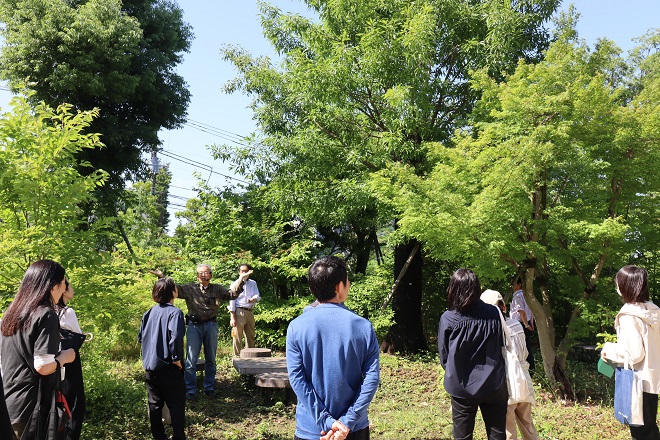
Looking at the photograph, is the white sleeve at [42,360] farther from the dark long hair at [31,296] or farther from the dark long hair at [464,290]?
the dark long hair at [464,290]

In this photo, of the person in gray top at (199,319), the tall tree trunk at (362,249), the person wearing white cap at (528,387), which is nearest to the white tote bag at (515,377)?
the person wearing white cap at (528,387)

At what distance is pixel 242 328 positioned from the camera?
30.1ft

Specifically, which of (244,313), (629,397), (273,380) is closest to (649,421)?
(629,397)

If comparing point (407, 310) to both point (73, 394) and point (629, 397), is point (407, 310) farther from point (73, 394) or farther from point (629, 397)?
point (73, 394)

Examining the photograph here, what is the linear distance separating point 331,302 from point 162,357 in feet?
8.69

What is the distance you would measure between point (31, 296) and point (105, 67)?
11170mm

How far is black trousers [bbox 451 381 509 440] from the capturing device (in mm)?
3748

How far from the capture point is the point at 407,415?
6.87 metres

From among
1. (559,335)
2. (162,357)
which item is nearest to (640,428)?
(162,357)

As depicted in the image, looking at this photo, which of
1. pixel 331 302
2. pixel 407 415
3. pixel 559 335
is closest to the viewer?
pixel 331 302

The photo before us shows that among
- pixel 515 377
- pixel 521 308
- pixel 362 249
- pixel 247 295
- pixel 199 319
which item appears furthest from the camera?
pixel 362 249

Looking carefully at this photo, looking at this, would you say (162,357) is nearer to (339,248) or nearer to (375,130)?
(375,130)

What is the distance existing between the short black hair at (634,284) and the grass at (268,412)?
2.77 metres

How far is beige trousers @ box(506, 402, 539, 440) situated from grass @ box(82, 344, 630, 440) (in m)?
1.46
